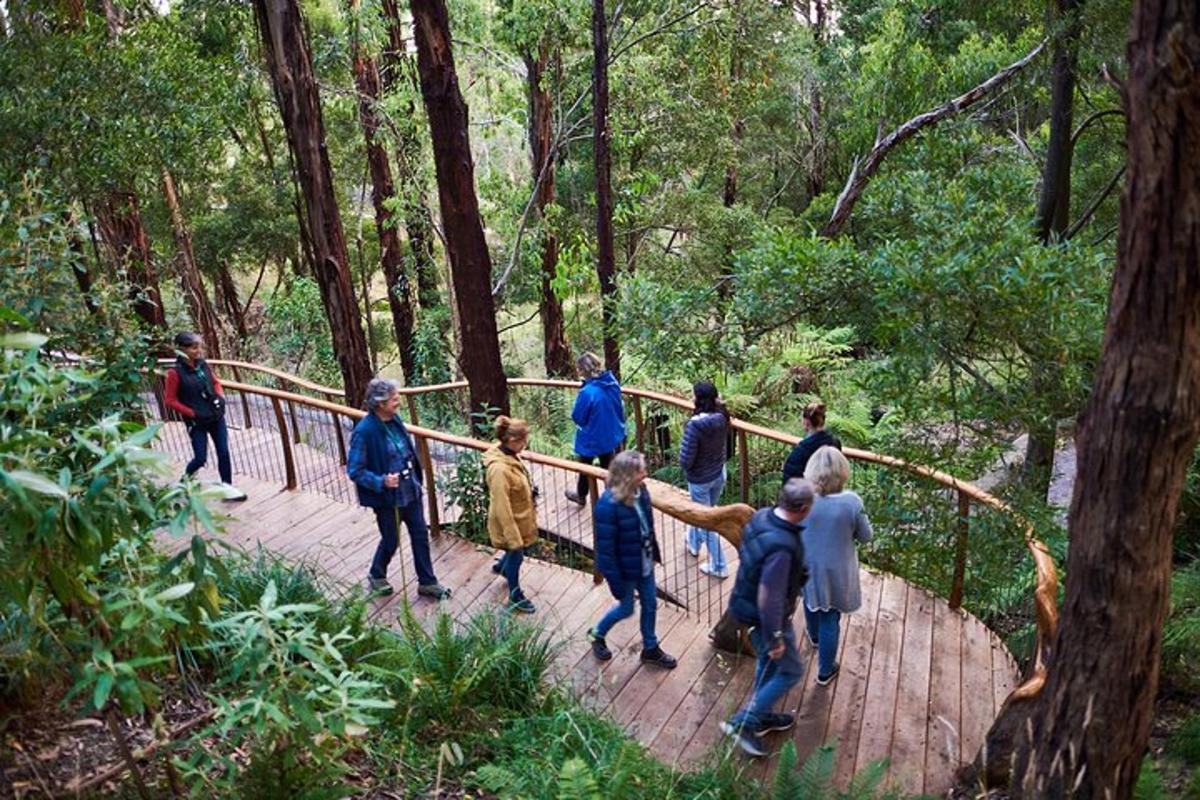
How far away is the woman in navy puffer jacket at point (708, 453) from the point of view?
7062 mm

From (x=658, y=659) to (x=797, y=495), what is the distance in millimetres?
1905

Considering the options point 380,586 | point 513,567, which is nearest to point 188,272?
point 380,586

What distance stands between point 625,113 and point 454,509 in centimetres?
1008

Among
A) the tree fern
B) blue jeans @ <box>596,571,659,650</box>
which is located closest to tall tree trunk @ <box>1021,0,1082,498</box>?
blue jeans @ <box>596,571,659,650</box>

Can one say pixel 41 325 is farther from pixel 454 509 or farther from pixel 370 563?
pixel 454 509

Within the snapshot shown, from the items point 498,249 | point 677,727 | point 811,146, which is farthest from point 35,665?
point 811,146

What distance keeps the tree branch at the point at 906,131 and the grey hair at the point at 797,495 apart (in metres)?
5.55

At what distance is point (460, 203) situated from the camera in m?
8.44

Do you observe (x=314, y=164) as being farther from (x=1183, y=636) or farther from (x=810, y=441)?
(x=1183, y=636)

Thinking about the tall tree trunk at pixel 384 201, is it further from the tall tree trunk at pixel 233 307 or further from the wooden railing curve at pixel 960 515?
the wooden railing curve at pixel 960 515

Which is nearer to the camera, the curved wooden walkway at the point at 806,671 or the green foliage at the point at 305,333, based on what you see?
the curved wooden walkway at the point at 806,671

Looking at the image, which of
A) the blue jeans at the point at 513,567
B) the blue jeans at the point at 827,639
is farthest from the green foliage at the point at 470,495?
the blue jeans at the point at 827,639

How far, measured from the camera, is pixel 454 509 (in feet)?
28.0

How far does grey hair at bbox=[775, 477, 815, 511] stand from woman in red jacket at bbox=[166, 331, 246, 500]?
206 inches
